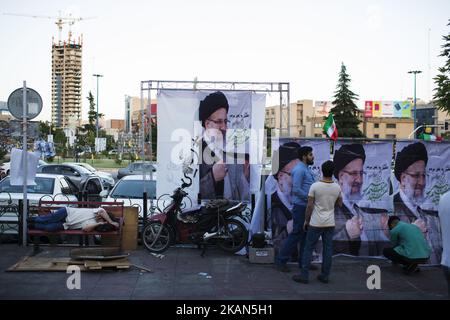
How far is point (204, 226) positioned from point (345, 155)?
10.2 feet

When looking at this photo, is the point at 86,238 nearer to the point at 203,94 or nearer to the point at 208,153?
the point at 208,153

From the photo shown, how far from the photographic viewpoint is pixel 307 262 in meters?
7.75

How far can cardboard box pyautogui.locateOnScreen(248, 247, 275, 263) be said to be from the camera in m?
9.02

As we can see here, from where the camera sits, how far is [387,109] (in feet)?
376

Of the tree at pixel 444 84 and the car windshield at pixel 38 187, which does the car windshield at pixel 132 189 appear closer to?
the car windshield at pixel 38 187

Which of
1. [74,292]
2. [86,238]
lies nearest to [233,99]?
[86,238]

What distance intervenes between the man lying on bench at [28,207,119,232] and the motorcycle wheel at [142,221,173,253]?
25.1 inches

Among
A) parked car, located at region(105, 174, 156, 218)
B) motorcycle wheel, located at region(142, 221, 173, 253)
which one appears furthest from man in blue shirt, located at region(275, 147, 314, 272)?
parked car, located at region(105, 174, 156, 218)

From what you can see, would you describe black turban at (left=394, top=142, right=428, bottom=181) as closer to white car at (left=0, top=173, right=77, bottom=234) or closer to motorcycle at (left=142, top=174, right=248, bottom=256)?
motorcycle at (left=142, top=174, right=248, bottom=256)

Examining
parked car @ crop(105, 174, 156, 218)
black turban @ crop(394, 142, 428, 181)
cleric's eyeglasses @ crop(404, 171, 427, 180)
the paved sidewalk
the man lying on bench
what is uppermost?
black turban @ crop(394, 142, 428, 181)

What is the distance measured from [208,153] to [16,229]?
4.48 m

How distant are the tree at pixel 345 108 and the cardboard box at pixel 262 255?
52.0m

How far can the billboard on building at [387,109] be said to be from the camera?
11419 centimetres
